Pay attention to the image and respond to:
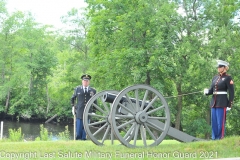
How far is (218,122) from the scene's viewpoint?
301 inches

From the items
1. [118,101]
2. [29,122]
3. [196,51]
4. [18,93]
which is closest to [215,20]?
[196,51]

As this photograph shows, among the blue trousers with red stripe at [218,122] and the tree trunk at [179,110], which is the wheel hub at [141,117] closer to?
the blue trousers with red stripe at [218,122]

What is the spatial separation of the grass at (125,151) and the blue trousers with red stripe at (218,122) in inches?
13.6

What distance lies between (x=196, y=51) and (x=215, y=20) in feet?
7.37

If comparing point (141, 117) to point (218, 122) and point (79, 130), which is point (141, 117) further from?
point (79, 130)

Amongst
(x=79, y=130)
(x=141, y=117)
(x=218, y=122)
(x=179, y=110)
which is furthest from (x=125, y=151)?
(x=179, y=110)

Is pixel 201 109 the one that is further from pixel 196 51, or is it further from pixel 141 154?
pixel 141 154

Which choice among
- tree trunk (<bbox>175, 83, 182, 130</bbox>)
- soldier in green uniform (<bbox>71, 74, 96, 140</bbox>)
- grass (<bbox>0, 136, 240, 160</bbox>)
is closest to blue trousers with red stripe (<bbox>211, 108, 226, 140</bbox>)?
grass (<bbox>0, 136, 240, 160</bbox>)

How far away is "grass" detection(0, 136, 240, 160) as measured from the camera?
6379 millimetres

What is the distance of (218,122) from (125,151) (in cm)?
215

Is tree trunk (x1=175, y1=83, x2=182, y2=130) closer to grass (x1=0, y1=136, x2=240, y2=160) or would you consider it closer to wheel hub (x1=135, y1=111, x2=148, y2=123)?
grass (x1=0, y1=136, x2=240, y2=160)

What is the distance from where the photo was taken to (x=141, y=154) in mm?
6488

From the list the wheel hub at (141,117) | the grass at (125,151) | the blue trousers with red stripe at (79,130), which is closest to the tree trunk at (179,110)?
the blue trousers with red stripe at (79,130)

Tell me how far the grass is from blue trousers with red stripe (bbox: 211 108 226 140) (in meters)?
0.35
